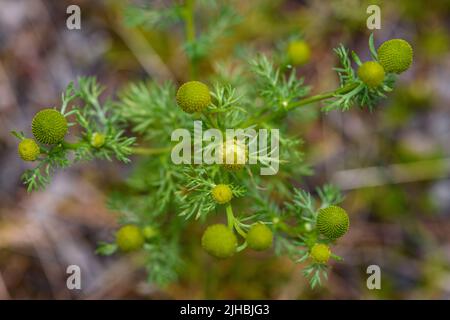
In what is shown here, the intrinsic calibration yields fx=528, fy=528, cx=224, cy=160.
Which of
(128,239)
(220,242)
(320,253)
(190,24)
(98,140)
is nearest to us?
A: (220,242)

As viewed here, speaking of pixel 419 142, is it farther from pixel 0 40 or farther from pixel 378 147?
pixel 0 40

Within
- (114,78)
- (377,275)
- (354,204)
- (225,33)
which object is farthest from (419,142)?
(114,78)

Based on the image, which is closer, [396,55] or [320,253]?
[396,55]

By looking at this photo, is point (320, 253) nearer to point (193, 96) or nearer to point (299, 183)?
point (193, 96)

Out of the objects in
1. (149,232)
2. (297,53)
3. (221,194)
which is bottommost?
(221,194)

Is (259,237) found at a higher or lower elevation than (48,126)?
lower

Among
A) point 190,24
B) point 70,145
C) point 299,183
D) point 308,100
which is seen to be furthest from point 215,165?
point 299,183

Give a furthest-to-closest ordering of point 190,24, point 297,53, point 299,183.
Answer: point 299,183 < point 190,24 < point 297,53
